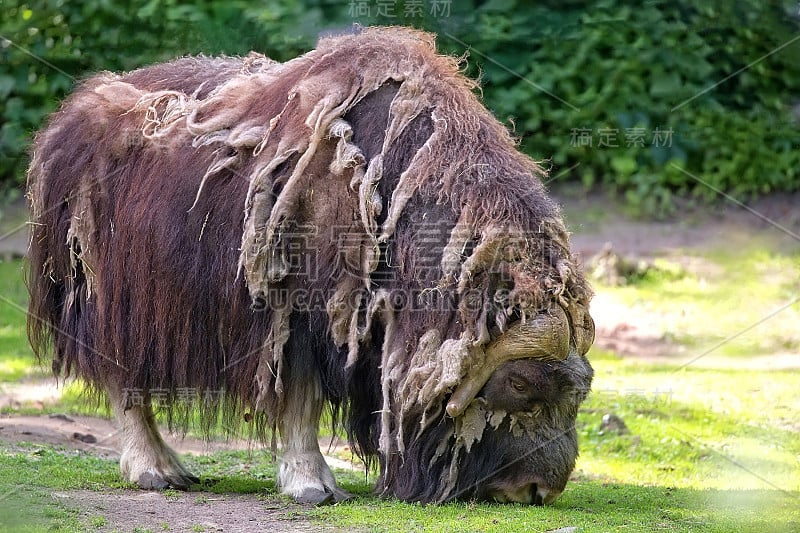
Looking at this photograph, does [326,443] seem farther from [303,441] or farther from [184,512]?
[184,512]

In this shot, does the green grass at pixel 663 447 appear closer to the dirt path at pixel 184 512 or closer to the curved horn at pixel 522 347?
the dirt path at pixel 184 512

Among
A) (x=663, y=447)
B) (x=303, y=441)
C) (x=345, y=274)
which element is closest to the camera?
(x=345, y=274)

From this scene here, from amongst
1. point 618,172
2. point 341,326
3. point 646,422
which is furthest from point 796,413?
point 618,172

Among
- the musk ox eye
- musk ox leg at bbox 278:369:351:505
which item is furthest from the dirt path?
the musk ox eye

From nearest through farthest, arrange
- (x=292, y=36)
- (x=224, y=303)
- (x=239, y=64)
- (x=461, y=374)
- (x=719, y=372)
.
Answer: (x=461, y=374) → (x=224, y=303) → (x=239, y=64) → (x=719, y=372) → (x=292, y=36)

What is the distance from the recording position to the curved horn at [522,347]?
13.5 ft

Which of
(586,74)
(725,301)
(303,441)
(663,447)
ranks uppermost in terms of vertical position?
(586,74)

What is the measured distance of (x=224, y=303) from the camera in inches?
175

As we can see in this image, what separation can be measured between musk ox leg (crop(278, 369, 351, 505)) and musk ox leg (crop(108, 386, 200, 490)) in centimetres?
57

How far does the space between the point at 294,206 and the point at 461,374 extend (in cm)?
86

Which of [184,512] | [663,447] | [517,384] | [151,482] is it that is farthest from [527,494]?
[663,447]

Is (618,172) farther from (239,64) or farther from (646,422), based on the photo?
(239,64)

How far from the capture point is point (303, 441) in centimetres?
450

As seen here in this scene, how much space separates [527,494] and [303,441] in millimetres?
862
